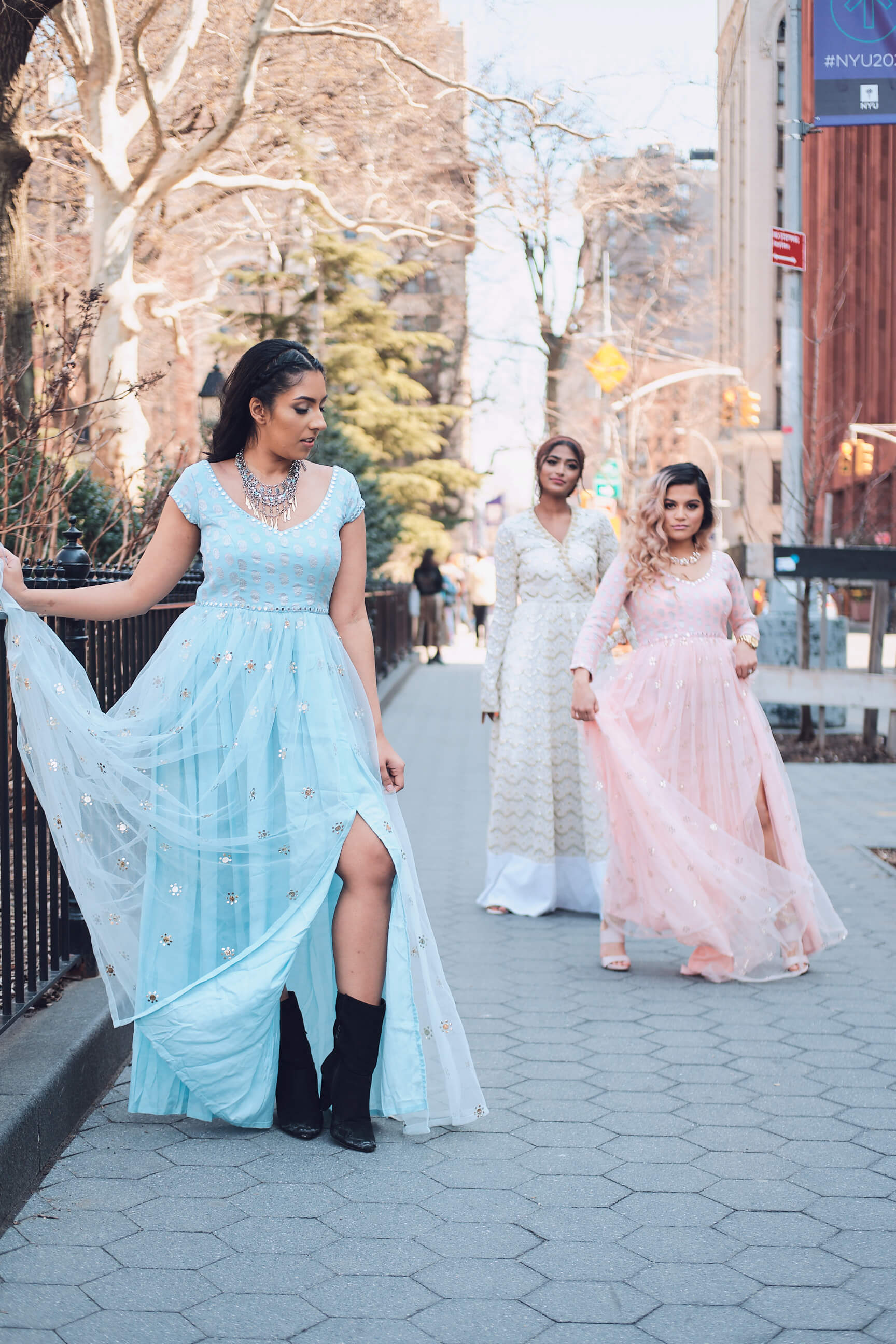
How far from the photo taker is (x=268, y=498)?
4.03 meters

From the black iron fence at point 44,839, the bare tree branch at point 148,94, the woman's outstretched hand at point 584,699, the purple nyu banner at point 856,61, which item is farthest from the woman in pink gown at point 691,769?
the bare tree branch at point 148,94

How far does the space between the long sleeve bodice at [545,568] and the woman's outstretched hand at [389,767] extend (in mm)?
3255

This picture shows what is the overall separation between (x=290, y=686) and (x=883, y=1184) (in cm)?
190

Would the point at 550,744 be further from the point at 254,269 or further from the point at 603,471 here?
the point at 254,269

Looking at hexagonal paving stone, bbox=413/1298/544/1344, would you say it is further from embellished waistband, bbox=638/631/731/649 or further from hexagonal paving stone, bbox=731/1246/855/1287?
embellished waistband, bbox=638/631/731/649

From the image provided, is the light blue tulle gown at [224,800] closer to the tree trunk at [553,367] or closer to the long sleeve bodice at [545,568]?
the long sleeve bodice at [545,568]

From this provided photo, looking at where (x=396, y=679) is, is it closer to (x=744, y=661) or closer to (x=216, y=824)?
(x=744, y=661)

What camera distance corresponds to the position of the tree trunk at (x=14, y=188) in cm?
960

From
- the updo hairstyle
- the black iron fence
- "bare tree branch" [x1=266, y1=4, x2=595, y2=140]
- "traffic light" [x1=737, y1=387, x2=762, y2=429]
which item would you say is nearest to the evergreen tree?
"traffic light" [x1=737, y1=387, x2=762, y2=429]

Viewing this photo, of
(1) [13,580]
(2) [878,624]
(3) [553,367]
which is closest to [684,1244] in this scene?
(1) [13,580]

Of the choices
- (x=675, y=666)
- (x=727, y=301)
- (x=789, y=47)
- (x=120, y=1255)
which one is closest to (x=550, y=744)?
(x=675, y=666)

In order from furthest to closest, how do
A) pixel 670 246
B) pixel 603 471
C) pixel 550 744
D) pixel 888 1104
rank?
pixel 670 246
pixel 603 471
pixel 550 744
pixel 888 1104

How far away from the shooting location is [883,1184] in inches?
149

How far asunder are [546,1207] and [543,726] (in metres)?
3.95
